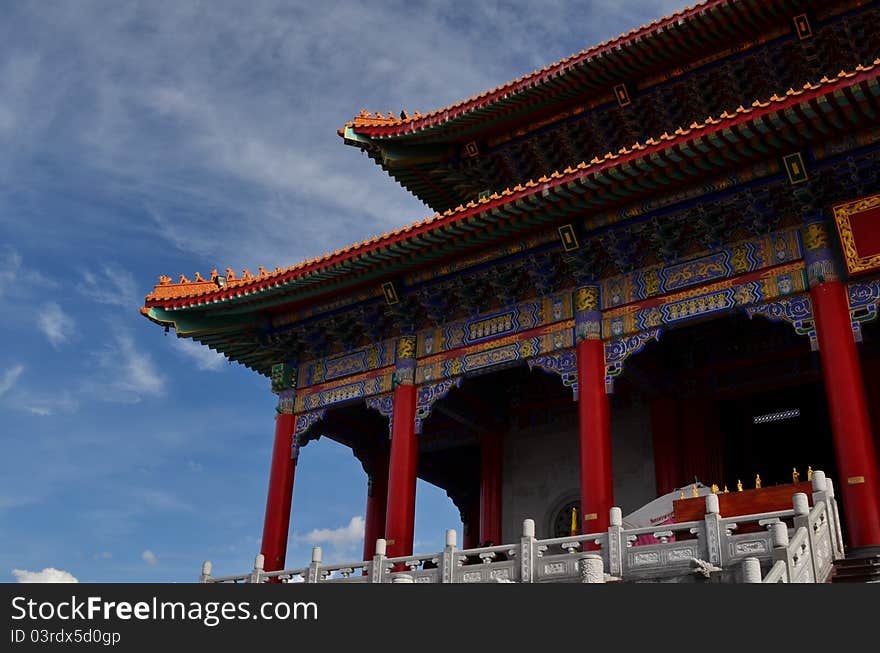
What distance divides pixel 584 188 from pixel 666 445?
580 cm

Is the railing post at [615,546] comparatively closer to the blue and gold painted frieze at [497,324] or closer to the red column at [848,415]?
the red column at [848,415]

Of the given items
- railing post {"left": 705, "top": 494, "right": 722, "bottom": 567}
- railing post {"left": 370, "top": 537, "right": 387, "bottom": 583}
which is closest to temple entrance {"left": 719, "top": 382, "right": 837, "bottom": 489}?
railing post {"left": 705, "top": 494, "right": 722, "bottom": 567}

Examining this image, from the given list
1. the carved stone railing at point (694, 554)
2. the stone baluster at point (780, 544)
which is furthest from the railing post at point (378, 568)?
the stone baluster at point (780, 544)

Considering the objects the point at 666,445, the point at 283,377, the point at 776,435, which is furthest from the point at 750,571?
the point at 283,377

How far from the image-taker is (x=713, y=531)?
10.1 meters

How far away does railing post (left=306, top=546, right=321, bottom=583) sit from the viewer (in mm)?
13242

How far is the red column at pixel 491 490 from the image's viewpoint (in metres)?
18.8

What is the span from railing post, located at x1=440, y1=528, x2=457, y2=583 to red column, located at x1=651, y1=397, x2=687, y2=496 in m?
6.01

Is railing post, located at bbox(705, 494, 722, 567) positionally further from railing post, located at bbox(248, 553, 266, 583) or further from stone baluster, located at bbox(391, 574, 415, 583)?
railing post, located at bbox(248, 553, 266, 583)

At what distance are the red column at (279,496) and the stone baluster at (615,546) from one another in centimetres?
767

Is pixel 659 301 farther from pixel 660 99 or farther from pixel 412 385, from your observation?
pixel 660 99

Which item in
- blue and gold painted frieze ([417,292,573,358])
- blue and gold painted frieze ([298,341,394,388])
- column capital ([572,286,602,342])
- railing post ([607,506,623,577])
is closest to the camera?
railing post ([607,506,623,577])

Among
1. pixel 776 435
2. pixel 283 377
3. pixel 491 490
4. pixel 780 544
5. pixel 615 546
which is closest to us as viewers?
pixel 780 544

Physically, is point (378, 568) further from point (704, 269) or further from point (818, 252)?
point (818, 252)
